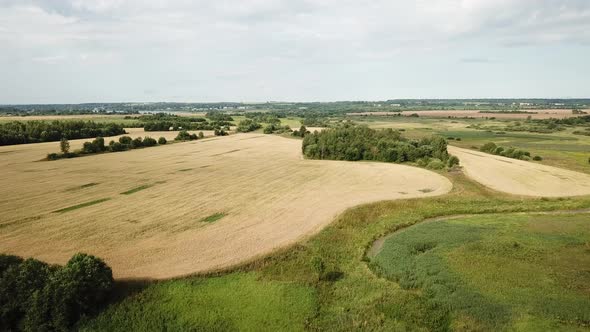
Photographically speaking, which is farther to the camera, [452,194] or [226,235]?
[452,194]

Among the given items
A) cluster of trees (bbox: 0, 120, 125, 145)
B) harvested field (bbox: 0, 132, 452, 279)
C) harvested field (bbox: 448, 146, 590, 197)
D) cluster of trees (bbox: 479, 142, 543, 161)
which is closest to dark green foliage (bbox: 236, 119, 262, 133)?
cluster of trees (bbox: 0, 120, 125, 145)

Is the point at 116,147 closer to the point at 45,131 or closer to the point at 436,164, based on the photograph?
the point at 45,131

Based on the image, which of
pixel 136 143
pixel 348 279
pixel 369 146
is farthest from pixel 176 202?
pixel 136 143

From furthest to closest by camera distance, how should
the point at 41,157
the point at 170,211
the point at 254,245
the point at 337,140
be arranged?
the point at 337,140, the point at 41,157, the point at 170,211, the point at 254,245

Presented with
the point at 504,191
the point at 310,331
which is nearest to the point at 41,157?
the point at 310,331

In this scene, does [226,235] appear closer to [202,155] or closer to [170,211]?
[170,211]

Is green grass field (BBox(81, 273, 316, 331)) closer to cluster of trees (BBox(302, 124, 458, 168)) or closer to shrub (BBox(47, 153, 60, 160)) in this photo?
cluster of trees (BBox(302, 124, 458, 168))
